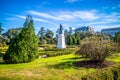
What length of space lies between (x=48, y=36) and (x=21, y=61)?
64.3 metres

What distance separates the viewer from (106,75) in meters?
12.9

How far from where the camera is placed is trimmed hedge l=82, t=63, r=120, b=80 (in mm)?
11531

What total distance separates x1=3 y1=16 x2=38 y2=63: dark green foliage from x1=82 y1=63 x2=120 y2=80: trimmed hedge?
12478 mm

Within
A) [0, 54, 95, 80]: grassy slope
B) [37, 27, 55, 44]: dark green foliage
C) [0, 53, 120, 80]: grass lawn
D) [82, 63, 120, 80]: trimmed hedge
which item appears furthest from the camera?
[37, 27, 55, 44]: dark green foliage

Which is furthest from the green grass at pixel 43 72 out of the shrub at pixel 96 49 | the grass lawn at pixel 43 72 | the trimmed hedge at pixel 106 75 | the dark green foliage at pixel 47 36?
the dark green foliage at pixel 47 36

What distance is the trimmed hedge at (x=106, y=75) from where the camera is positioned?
11.5 meters

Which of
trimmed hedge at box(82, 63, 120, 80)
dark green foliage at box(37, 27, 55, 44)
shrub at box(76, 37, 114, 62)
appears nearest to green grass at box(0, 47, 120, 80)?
trimmed hedge at box(82, 63, 120, 80)

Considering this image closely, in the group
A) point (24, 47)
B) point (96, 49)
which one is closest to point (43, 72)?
point (96, 49)

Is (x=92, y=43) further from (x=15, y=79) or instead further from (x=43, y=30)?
(x=43, y=30)

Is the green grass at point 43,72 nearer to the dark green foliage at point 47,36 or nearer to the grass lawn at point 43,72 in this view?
the grass lawn at point 43,72

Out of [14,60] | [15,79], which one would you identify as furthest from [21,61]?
[15,79]

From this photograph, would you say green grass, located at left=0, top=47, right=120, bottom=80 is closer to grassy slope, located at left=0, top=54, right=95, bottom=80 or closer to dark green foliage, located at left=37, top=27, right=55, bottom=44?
grassy slope, located at left=0, top=54, right=95, bottom=80

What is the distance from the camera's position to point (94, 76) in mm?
11703

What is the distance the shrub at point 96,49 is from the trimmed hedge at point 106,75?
201 inches
